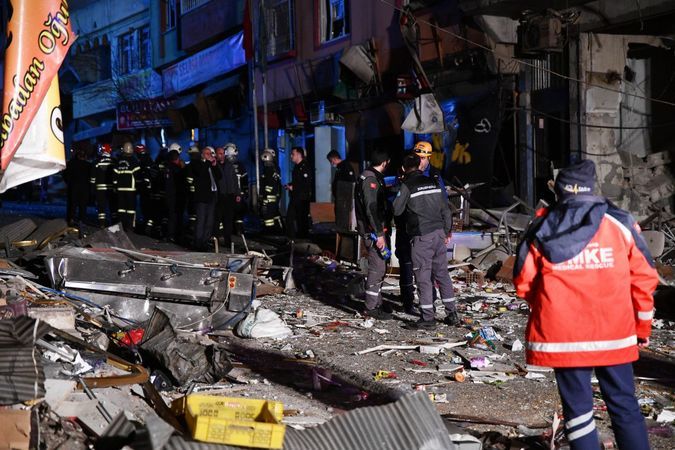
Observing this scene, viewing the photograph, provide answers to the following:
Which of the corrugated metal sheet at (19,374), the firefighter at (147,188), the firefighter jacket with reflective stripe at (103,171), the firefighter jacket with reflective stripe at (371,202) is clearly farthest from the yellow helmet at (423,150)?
the firefighter jacket with reflective stripe at (103,171)

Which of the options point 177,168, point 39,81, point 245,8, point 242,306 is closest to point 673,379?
point 242,306

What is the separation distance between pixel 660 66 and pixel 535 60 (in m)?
2.30

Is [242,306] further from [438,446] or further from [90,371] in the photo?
[438,446]

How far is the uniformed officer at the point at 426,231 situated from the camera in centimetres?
1050

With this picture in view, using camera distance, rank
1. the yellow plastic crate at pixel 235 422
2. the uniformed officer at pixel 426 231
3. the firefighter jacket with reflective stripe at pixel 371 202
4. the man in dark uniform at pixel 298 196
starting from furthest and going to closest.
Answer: the man in dark uniform at pixel 298 196
the firefighter jacket with reflective stripe at pixel 371 202
the uniformed officer at pixel 426 231
the yellow plastic crate at pixel 235 422

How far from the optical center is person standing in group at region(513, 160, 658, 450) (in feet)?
16.8

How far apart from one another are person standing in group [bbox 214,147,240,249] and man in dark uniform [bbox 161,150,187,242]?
94cm

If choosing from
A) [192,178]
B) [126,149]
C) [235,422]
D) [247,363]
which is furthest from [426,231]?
[126,149]

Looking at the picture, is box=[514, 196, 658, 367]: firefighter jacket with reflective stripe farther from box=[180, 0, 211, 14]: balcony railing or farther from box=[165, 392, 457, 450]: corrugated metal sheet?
box=[180, 0, 211, 14]: balcony railing

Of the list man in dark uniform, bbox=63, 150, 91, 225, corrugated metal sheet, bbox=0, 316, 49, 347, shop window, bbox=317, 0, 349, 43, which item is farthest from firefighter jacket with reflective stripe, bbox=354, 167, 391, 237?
shop window, bbox=317, 0, 349, 43

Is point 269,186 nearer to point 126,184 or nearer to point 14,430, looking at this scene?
point 126,184

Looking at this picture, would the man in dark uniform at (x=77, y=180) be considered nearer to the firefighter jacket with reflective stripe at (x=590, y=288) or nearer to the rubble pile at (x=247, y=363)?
the rubble pile at (x=247, y=363)

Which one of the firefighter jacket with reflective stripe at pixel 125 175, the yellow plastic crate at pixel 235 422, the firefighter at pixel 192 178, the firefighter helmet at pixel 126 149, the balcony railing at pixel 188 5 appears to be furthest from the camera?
the balcony railing at pixel 188 5

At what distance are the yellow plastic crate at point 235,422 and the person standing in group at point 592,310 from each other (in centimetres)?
149
